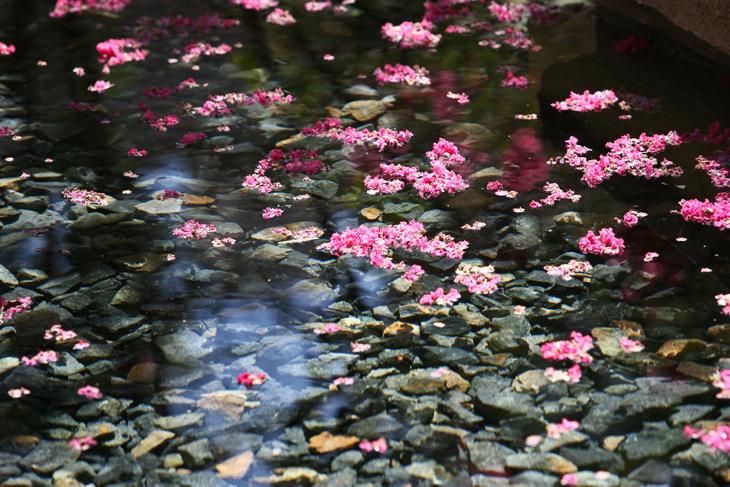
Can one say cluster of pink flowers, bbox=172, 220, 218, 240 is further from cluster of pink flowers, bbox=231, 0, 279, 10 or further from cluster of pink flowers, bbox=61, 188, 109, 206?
cluster of pink flowers, bbox=231, 0, 279, 10

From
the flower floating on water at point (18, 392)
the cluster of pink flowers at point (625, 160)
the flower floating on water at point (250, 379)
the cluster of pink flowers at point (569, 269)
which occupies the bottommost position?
the cluster of pink flowers at point (625, 160)

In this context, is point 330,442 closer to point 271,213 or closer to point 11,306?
point 11,306

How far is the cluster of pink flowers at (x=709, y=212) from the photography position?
588 centimetres

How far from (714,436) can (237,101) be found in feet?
15.9

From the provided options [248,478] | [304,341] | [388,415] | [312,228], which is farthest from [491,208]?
[248,478]

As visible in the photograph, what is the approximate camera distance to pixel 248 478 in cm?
409

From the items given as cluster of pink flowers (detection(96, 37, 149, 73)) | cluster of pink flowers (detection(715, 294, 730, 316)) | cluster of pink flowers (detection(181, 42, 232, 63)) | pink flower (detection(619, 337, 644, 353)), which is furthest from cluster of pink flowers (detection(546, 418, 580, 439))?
cluster of pink flowers (detection(96, 37, 149, 73))

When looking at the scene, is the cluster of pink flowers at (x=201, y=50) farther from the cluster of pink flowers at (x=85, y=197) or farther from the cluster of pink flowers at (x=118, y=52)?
the cluster of pink flowers at (x=85, y=197)

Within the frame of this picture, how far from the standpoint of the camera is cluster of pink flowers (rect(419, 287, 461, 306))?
5.25 meters

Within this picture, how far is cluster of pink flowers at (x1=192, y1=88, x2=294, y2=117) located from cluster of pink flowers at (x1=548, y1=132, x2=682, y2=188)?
2311mm

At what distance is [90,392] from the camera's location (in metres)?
4.64

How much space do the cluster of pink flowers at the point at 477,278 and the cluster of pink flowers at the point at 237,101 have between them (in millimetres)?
2893

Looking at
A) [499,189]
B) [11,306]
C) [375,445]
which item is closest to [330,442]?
[375,445]

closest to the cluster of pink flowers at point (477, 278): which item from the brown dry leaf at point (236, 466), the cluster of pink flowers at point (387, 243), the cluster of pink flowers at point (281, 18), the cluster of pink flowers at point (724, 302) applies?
the cluster of pink flowers at point (387, 243)
